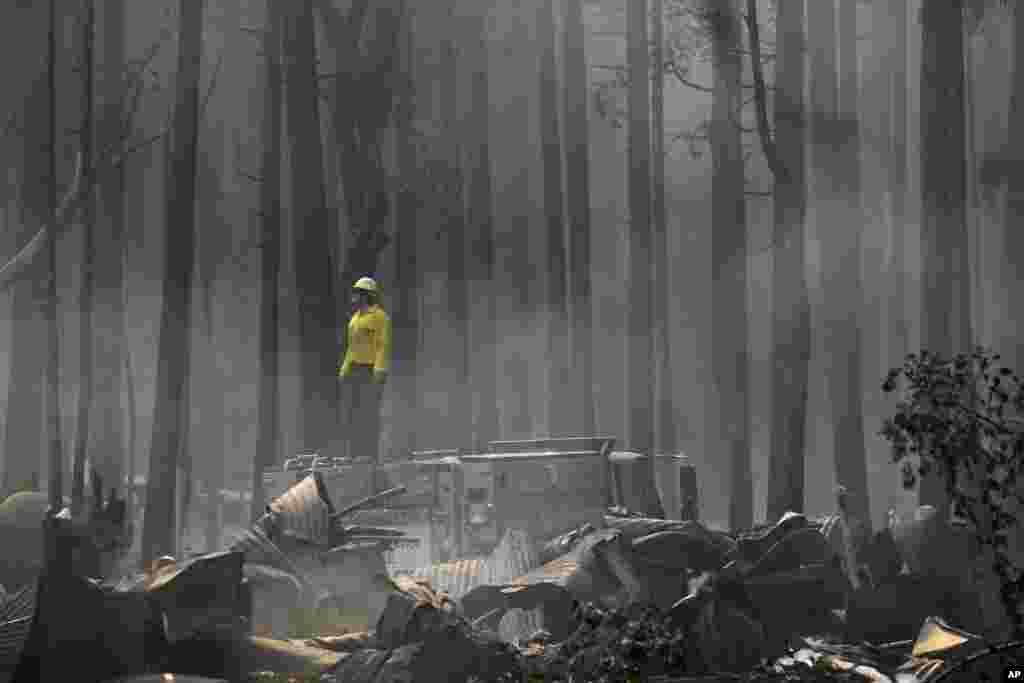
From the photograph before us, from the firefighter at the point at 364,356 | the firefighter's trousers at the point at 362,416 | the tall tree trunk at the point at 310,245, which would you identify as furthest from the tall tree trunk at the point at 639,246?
the firefighter at the point at 364,356

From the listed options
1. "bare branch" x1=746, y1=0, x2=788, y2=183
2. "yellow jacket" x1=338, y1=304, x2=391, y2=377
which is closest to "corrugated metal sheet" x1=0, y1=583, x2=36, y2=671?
"yellow jacket" x1=338, y1=304, x2=391, y2=377

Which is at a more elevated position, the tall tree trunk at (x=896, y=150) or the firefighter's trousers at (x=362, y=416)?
the tall tree trunk at (x=896, y=150)

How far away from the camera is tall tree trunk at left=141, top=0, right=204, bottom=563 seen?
62.2 feet

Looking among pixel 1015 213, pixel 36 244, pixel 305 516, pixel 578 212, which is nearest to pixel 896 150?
pixel 578 212

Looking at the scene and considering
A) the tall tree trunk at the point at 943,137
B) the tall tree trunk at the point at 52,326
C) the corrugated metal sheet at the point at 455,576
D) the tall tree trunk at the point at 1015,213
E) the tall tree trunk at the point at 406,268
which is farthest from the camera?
the tall tree trunk at the point at 406,268

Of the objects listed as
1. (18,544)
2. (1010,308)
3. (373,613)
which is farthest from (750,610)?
(1010,308)

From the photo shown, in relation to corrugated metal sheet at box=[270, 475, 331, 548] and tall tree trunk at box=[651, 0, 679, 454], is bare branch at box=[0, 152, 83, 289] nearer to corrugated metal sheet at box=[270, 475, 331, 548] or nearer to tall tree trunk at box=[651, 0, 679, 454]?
corrugated metal sheet at box=[270, 475, 331, 548]

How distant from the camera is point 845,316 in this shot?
19.4 m

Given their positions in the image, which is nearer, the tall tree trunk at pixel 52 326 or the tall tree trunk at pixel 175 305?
the tall tree trunk at pixel 175 305

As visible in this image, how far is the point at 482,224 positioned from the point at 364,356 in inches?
534

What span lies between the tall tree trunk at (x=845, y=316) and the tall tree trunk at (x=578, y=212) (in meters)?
8.19

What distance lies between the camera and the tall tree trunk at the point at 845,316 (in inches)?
722

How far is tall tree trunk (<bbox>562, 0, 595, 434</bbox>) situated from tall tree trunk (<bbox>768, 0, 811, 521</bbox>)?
31.4 feet

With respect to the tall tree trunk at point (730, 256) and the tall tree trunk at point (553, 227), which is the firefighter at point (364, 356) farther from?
the tall tree trunk at point (553, 227)
